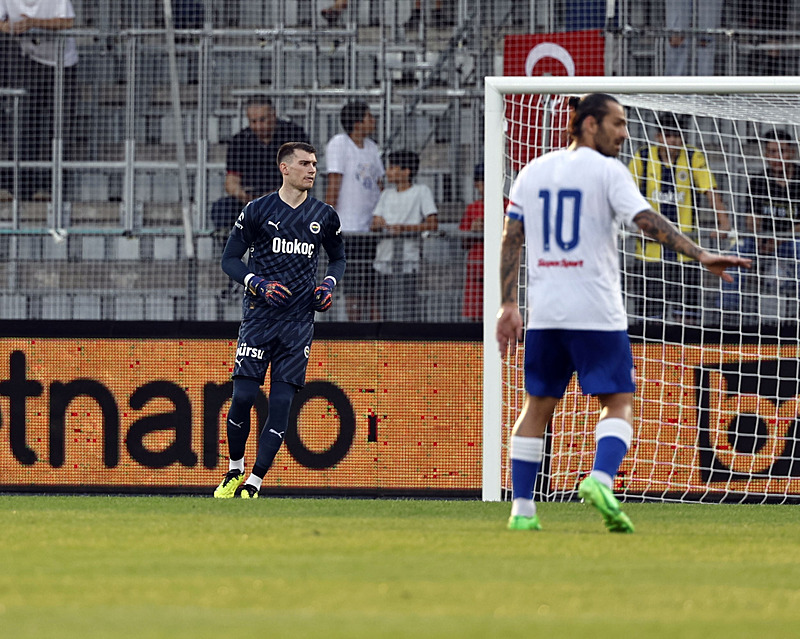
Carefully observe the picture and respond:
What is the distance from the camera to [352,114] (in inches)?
496

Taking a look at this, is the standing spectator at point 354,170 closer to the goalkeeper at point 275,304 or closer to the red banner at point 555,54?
the red banner at point 555,54

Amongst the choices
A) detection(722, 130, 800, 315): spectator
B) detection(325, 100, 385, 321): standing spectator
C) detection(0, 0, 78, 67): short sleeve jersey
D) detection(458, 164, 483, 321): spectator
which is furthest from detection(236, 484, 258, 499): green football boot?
detection(0, 0, 78, 67): short sleeve jersey

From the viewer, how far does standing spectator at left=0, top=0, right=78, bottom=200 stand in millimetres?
12969

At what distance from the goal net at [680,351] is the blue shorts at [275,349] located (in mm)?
1160

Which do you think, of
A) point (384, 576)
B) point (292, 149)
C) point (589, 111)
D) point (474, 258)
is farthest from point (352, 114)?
point (384, 576)

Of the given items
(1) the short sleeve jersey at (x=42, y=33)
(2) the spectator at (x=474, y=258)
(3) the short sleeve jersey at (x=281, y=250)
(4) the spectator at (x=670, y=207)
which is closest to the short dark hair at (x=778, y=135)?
(4) the spectator at (x=670, y=207)

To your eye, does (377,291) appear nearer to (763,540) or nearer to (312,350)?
(312,350)

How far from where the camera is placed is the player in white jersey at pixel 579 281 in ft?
20.2

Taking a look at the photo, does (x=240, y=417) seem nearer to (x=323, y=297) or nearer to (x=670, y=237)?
(x=323, y=297)

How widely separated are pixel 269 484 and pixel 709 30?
6.29 m

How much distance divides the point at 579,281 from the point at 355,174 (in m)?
6.47

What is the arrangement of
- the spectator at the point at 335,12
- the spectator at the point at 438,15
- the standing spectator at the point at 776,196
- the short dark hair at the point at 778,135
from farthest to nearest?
the spectator at the point at 335,12
the spectator at the point at 438,15
the short dark hair at the point at 778,135
the standing spectator at the point at 776,196

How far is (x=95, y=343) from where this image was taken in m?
10.2

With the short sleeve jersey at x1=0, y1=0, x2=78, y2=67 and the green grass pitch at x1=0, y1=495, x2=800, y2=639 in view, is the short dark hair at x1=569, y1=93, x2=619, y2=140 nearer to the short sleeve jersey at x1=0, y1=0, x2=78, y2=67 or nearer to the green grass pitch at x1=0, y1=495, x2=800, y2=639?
the green grass pitch at x1=0, y1=495, x2=800, y2=639
